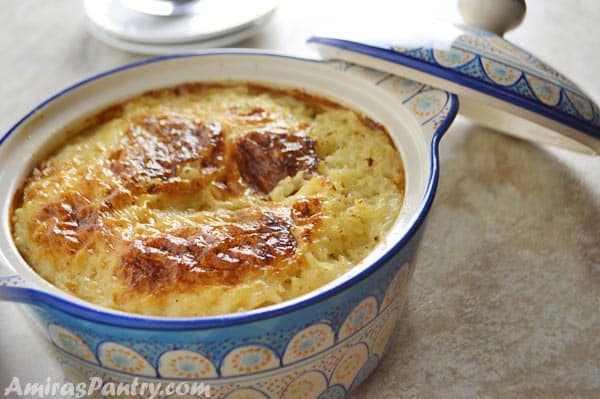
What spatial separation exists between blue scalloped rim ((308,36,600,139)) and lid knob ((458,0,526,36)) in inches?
18.9

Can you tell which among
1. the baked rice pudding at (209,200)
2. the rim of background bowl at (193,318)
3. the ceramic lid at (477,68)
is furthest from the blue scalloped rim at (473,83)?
the rim of background bowl at (193,318)

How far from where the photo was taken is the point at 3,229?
4.70ft

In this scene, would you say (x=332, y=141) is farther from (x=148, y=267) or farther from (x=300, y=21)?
(x=300, y=21)

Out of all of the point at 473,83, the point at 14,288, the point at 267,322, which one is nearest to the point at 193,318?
the point at 267,322

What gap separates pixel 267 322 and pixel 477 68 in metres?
0.80

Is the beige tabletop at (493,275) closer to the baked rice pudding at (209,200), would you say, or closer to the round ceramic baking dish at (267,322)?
the round ceramic baking dish at (267,322)

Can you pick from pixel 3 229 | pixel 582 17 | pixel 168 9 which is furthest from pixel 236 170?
pixel 582 17

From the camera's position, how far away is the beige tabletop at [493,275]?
1.53m

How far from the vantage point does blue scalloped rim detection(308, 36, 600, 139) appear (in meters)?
1.62

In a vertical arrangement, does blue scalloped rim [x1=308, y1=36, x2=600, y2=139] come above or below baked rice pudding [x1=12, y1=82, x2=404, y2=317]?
above

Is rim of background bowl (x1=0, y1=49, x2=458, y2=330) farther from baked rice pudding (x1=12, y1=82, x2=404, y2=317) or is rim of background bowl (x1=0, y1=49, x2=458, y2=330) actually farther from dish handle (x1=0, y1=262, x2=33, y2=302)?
baked rice pudding (x1=12, y1=82, x2=404, y2=317)

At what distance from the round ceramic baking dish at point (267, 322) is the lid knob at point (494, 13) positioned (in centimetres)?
51

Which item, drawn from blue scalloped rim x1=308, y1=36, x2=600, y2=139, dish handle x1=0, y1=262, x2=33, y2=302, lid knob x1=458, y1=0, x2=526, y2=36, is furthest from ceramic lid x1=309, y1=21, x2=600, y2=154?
dish handle x1=0, y1=262, x2=33, y2=302

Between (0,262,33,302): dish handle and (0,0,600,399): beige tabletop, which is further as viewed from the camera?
(0,0,600,399): beige tabletop
